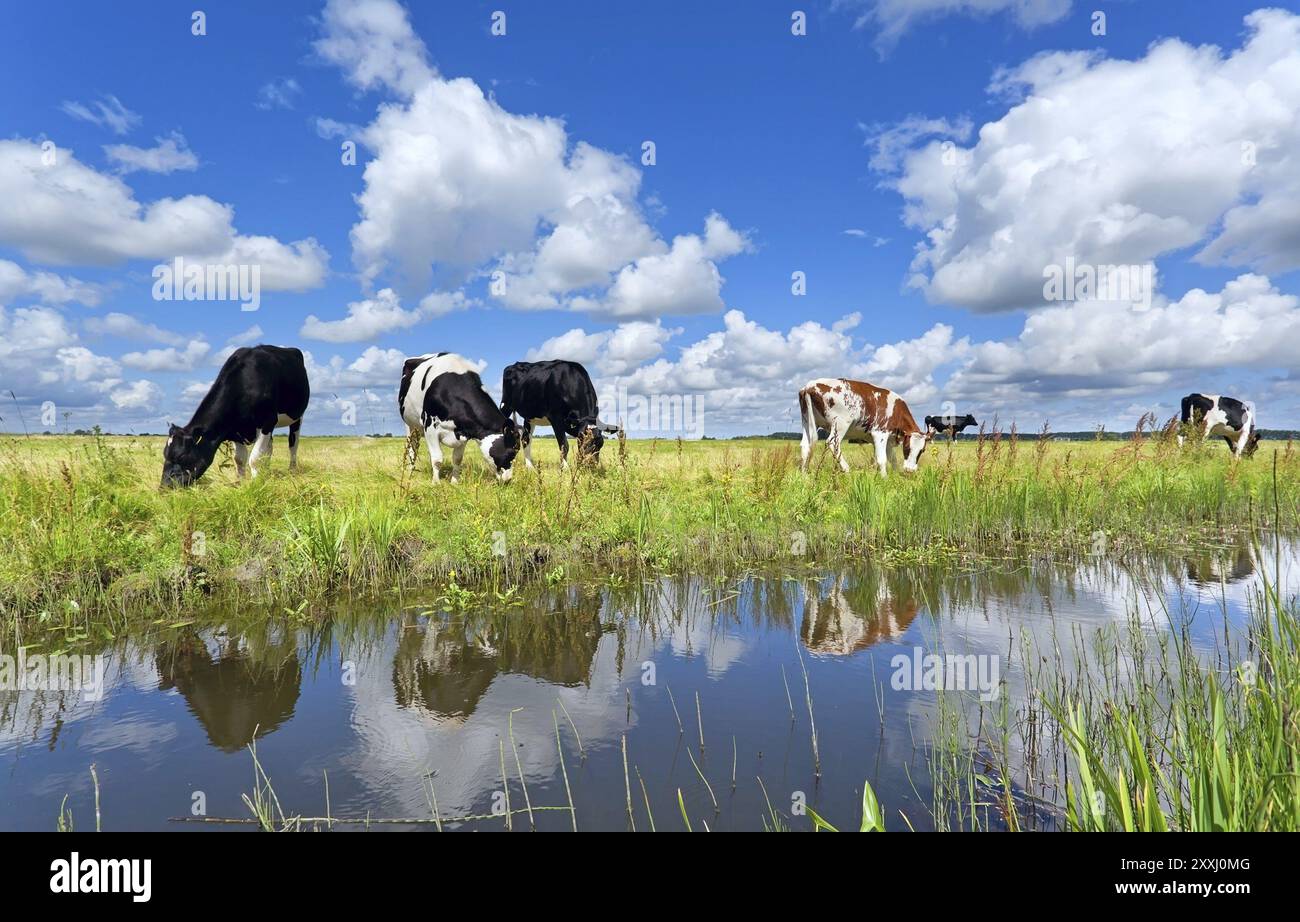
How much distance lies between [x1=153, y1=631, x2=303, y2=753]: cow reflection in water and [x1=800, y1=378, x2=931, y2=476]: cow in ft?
35.3

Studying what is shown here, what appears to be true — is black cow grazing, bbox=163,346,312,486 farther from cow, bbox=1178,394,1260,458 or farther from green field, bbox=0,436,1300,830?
cow, bbox=1178,394,1260,458

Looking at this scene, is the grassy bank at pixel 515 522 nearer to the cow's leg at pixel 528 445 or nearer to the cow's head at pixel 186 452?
the cow's head at pixel 186 452

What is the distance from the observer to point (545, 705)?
3.47 m

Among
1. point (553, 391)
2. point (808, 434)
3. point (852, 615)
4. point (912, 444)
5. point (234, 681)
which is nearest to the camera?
point (234, 681)

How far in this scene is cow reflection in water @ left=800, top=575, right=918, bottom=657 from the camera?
450cm

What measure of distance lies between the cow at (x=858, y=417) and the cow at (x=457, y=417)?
20.9ft

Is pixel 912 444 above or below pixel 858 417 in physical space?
below

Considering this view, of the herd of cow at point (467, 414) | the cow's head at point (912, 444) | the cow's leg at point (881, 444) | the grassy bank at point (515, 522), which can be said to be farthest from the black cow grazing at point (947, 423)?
the grassy bank at point (515, 522)

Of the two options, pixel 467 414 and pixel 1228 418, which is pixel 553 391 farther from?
pixel 1228 418

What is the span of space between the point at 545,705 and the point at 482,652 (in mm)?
1026

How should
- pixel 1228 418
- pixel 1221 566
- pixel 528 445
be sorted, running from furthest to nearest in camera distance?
1. pixel 1228 418
2. pixel 528 445
3. pixel 1221 566

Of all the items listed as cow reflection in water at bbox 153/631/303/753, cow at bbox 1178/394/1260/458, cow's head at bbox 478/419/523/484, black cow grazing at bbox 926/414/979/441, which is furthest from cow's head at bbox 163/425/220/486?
cow at bbox 1178/394/1260/458

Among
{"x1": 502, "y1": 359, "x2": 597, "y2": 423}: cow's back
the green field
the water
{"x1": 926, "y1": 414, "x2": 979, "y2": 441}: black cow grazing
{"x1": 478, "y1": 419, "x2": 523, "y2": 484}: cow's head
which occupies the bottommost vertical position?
the water

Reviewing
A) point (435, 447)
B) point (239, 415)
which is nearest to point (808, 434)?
point (435, 447)
